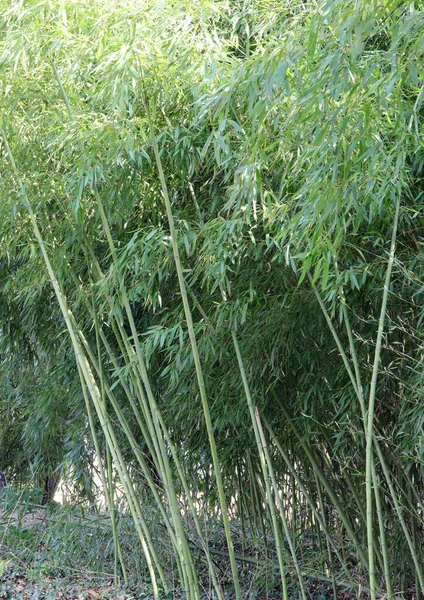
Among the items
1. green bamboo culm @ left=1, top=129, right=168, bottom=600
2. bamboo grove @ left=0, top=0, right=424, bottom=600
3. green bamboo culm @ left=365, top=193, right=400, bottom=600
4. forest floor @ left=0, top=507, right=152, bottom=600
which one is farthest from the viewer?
forest floor @ left=0, top=507, right=152, bottom=600

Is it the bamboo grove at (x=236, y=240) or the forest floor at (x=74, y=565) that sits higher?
the bamboo grove at (x=236, y=240)

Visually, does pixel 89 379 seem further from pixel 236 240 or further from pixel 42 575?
pixel 42 575

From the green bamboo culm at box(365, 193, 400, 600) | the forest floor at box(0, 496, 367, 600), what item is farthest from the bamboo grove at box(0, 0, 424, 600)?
the forest floor at box(0, 496, 367, 600)

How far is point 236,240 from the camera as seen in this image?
3.38 meters

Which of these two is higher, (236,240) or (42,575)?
(236,240)

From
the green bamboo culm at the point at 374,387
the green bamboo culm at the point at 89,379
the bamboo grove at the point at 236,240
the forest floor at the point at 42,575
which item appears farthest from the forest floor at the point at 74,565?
the green bamboo culm at the point at 374,387

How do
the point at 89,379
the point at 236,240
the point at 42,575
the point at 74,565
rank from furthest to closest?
1. the point at 74,565
2. the point at 42,575
3. the point at 89,379
4. the point at 236,240

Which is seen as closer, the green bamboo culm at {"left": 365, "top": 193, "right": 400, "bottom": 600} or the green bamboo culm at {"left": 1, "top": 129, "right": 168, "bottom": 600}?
the green bamboo culm at {"left": 365, "top": 193, "right": 400, "bottom": 600}

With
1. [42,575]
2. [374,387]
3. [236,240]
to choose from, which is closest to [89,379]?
[236,240]

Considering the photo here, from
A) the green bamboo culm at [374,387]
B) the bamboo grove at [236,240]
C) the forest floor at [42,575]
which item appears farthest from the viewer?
the forest floor at [42,575]

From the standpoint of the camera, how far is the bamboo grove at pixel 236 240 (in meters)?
2.84

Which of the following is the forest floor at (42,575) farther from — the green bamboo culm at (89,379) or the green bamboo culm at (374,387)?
the green bamboo culm at (374,387)

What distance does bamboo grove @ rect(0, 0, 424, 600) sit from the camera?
2.84 metres

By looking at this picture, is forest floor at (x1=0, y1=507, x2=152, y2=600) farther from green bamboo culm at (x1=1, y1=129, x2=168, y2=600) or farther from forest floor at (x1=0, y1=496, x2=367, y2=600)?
green bamboo culm at (x1=1, y1=129, x2=168, y2=600)
